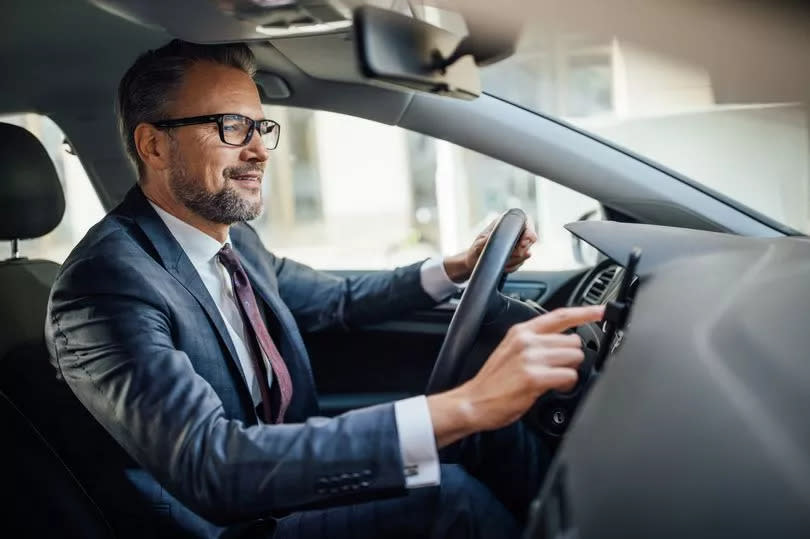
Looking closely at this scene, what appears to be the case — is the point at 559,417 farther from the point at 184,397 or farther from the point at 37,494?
the point at 37,494

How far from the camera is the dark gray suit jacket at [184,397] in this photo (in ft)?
3.81

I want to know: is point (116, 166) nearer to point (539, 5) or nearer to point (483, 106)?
point (483, 106)

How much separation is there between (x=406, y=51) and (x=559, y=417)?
85 cm

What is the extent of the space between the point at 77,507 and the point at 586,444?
3.57 ft

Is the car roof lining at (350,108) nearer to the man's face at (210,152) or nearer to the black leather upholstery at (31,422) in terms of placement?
the man's face at (210,152)

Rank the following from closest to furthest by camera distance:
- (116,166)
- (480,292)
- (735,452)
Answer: (735,452), (480,292), (116,166)

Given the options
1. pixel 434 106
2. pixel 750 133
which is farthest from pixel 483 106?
pixel 750 133

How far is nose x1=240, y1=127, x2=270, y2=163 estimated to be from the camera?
1741 mm

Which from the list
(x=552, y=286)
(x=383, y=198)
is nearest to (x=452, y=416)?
(x=552, y=286)

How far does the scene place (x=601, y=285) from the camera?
2043 millimetres

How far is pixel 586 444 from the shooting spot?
879 mm

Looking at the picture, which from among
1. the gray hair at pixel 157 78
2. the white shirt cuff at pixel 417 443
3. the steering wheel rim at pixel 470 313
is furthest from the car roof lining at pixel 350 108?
the white shirt cuff at pixel 417 443

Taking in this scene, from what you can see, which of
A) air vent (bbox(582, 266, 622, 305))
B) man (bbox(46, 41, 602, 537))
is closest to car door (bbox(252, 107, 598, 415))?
air vent (bbox(582, 266, 622, 305))

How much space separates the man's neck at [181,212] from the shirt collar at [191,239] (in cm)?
1
